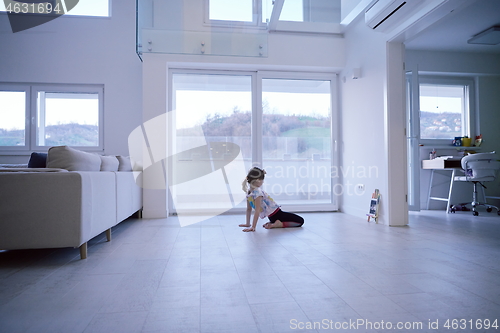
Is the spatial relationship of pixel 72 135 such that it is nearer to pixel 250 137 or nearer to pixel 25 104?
pixel 25 104

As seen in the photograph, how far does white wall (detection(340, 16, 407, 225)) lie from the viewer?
3631 millimetres

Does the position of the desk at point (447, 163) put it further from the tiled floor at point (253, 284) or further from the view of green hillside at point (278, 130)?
the tiled floor at point (253, 284)

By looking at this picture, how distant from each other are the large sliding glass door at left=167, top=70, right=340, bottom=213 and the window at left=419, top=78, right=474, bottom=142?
1.77m

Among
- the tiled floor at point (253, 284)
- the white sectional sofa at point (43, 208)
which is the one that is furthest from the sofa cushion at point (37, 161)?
the tiled floor at point (253, 284)

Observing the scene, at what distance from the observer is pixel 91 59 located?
4711 millimetres

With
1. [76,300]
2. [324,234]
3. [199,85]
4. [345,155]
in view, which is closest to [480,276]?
[324,234]

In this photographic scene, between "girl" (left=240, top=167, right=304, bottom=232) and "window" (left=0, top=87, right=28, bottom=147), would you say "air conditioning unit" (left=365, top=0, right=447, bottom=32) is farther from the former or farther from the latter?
"window" (left=0, top=87, right=28, bottom=147)

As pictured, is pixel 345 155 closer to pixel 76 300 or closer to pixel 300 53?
pixel 300 53

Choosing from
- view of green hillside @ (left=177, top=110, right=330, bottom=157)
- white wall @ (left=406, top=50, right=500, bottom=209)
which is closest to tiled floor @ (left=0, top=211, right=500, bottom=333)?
view of green hillside @ (left=177, top=110, right=330, bottom=157)

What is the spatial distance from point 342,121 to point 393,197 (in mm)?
1573

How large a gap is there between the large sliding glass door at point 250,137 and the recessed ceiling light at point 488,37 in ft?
6.69

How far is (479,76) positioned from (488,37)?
1.12m

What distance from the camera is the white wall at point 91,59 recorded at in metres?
4.61

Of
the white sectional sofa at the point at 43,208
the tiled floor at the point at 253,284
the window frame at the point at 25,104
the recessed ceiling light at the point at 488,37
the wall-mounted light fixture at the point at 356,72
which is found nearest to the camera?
the tiled floor at the point at 253,284
